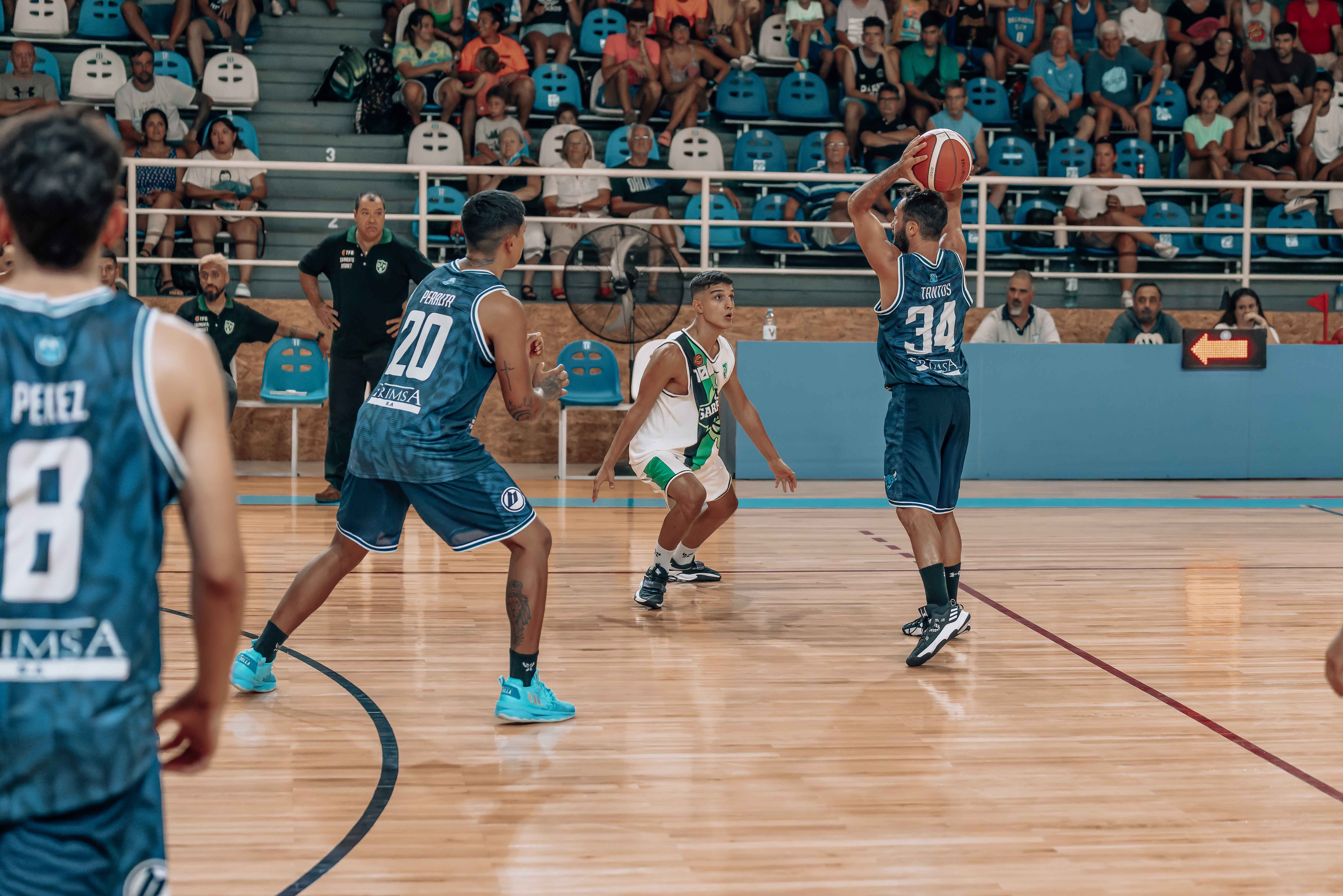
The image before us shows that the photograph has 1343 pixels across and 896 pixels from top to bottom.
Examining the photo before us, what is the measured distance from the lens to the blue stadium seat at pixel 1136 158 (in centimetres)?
1295

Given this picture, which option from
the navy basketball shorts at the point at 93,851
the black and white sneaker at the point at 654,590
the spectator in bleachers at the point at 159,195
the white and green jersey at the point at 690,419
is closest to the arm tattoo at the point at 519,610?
the black and white sneaker at the point at 654,590

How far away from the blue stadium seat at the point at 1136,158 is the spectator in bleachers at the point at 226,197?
27.4 feet

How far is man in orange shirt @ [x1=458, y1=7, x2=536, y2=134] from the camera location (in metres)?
12.2

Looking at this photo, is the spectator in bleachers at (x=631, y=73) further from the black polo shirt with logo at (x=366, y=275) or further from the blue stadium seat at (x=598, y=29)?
the black polo shirt with logo at (x=366, y=275)

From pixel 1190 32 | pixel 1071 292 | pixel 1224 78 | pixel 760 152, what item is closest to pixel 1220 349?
pixel 1071 292

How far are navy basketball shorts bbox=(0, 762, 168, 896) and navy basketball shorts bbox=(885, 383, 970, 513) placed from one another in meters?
3.60

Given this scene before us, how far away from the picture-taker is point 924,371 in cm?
500

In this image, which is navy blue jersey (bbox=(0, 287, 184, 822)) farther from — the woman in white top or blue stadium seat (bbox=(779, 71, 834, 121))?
blue stadium seat (bbox=(779, 71, 834, 121))

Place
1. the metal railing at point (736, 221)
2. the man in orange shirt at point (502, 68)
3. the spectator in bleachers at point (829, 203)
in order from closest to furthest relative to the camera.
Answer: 1. the metal railing at point (736, 221)
2. the spectator in bleachers at point (829, 203)
3. the man in orange shirt at point (502, 68)

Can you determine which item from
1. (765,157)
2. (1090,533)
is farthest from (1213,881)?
(765,157)

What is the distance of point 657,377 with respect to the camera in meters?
5.82

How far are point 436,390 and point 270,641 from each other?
111 cm

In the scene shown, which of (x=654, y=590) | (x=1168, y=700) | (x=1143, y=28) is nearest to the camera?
(x=1168, y=700)

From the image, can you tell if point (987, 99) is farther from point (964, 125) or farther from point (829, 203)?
point (829, 203)
